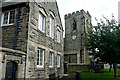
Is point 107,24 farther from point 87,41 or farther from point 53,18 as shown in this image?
point 53,18

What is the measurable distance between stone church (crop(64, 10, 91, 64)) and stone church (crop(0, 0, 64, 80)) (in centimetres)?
2715

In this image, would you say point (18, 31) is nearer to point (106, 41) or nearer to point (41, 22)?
point (41, 22)

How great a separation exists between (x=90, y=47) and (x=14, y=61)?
1202 centimetres

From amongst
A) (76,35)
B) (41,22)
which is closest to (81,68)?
(76,35)

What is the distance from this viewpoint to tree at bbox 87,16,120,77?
1805cm

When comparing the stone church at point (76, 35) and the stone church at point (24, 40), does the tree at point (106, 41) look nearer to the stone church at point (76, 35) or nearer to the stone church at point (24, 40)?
the stone church at point (24, 40)

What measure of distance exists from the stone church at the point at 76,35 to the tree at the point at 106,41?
20.8 m

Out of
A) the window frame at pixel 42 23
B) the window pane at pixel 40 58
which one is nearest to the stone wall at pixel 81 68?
the window pane at pixel 40 58

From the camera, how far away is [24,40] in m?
11.8

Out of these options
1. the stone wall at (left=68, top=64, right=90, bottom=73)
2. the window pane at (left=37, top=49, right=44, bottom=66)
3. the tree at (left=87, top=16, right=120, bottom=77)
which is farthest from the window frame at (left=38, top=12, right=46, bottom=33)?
the stone wall at (left=68, top=64, right=90, bottom=73)

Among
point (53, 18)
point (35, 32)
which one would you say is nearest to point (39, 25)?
point (35, 32)

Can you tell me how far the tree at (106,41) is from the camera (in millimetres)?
18047

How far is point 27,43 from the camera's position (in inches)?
460

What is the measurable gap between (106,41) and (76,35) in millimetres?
26876
